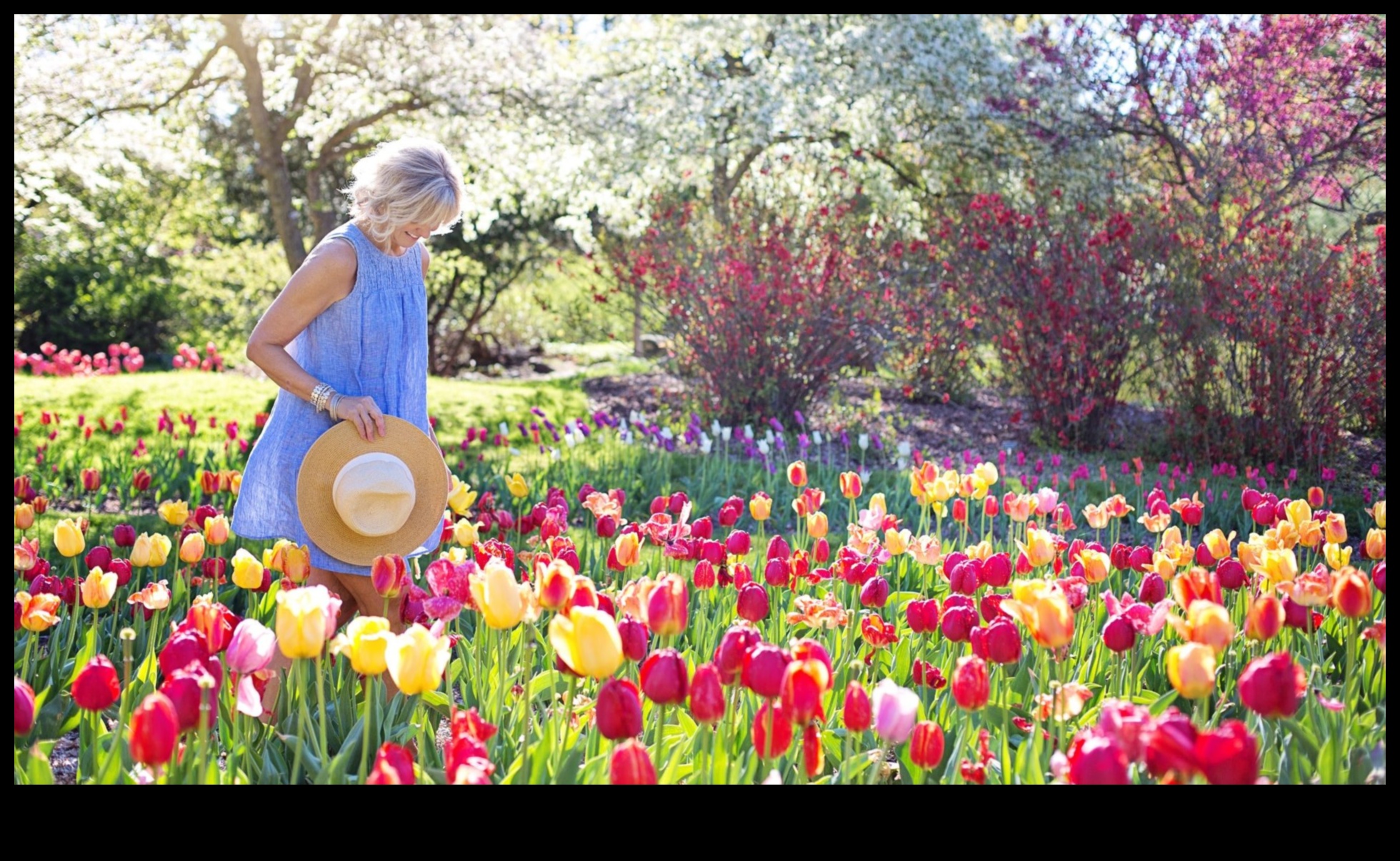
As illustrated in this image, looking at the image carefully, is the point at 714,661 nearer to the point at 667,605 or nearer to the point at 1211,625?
the point at 667,605

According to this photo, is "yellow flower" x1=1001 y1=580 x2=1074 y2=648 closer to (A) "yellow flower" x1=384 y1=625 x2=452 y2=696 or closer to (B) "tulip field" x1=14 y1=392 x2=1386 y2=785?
(B) "tulip field" x1=14 y1=392 x2=1386 y2=785

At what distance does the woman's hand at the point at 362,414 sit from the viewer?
250cm

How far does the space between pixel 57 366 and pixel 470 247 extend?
6.12 m

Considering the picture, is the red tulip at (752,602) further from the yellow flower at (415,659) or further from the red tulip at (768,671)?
the yellow flower at (415,659)

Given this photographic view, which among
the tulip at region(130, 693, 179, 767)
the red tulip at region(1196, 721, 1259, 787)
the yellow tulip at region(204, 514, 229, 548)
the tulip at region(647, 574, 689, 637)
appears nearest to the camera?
the red tulip at region(1196, 721, 1259, 787)

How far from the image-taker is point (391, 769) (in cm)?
137

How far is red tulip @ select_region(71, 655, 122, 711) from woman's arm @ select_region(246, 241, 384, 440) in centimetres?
90

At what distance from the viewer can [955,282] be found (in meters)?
7.77

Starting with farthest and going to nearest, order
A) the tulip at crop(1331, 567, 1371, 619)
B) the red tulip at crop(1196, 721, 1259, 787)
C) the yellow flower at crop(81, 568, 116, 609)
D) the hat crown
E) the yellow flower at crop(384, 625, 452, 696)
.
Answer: the hat crown < the yellow flower at crop(81, 568, 116, 609) < the tulip at crop(1331, 567, 1371, 619) < the yellow flower at crop(384, 625, 452, 696) < the red tulip at crop(1196, 721, 1259, 787)

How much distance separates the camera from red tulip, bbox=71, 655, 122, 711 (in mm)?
1649

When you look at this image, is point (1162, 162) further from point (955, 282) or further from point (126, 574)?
point (126, 574)

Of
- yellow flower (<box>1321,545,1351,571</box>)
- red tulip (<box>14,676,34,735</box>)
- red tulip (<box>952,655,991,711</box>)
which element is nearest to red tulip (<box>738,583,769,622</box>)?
red tulip (<box>952,655,991,711</box>)

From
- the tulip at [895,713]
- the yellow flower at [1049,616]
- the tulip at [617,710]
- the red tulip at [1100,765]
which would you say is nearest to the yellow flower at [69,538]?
the tulip at [617,710]

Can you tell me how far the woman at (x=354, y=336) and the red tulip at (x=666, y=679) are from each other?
1.14 metres
